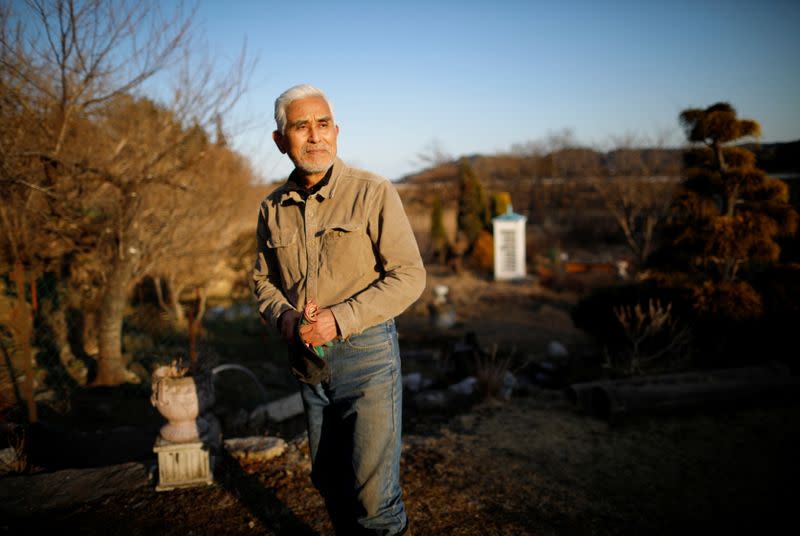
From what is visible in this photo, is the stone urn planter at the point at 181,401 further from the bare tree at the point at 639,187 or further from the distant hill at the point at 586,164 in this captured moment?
the bare tree at the point at 639,187

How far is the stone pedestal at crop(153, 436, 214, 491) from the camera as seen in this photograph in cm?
296

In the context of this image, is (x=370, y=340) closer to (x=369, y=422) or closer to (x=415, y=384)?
(x=369, y=422)

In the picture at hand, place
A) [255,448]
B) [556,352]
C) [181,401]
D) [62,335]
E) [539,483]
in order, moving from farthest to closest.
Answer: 1. [556,352]
2. [62,335]
3. [255,448]
4. [539,483]
5. [181,401]

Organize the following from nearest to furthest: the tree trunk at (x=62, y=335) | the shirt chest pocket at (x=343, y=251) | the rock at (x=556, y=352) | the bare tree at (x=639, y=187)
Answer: the shirt chest pocket at (x=343, y=251), the tree trunk at (x=62, y=335), the rock at (x=556, y=352), the bare tree at (x=639, y=187)

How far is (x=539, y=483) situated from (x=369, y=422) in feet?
6.63

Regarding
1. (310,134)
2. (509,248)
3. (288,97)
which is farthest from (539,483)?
(509,248)

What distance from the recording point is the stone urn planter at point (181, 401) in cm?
292

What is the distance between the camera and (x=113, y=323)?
5.91 meters

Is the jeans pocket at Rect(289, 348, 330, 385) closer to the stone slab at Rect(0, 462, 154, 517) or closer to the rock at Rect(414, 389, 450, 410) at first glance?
the stone slab at Rect(0, 462, 154, 517)

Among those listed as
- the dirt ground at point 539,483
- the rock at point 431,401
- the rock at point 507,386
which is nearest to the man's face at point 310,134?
the dirt ground at point 539,483

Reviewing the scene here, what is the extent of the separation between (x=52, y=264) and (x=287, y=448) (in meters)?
5.09

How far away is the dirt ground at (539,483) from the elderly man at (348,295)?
1114 millimetres

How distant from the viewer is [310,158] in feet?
6.13

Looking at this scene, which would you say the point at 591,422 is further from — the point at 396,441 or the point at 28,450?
the point at 28,450
